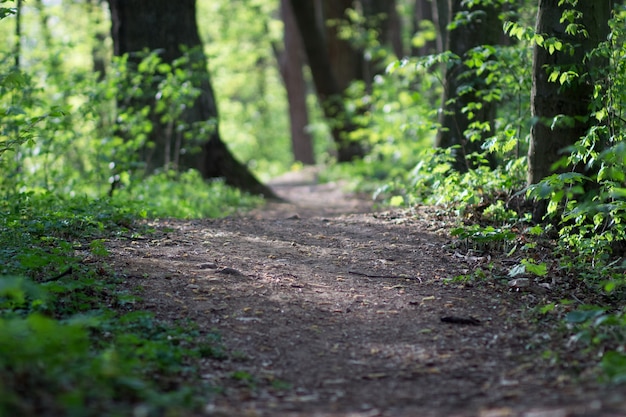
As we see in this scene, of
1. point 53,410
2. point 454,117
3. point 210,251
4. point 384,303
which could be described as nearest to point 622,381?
point 384,303

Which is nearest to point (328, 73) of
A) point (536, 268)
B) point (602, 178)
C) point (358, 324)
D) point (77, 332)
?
point (602, 178)

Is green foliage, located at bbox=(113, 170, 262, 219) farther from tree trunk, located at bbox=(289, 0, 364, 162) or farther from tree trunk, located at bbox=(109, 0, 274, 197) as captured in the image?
tree trunk, located at bbox=(289, 0, 364, 162)

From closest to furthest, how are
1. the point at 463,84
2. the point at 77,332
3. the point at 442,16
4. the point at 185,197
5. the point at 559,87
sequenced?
the point at 77,332
the point at 559,87
the point at 463,84
the point at 185,197
the point at 442,16

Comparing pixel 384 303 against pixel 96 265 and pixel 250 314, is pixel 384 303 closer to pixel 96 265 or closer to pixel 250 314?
pixel 250 314

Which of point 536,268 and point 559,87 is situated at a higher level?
point 559,87

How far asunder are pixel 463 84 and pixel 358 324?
4518 millimetres

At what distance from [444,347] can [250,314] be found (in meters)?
1.42

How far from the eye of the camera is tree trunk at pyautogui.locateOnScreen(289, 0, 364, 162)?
16781 millimetres

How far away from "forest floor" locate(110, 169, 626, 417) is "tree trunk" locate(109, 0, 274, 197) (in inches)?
158

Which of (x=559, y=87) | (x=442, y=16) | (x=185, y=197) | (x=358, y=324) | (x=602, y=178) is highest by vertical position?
(x=442, y=16)

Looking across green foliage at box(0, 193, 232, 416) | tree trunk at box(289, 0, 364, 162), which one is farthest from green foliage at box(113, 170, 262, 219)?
tree trunk at box(289, 0, 364, 162)

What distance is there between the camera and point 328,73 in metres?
17.5

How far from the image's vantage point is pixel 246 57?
86.0ft

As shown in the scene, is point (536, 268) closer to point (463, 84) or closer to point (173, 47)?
point (463, 84)
